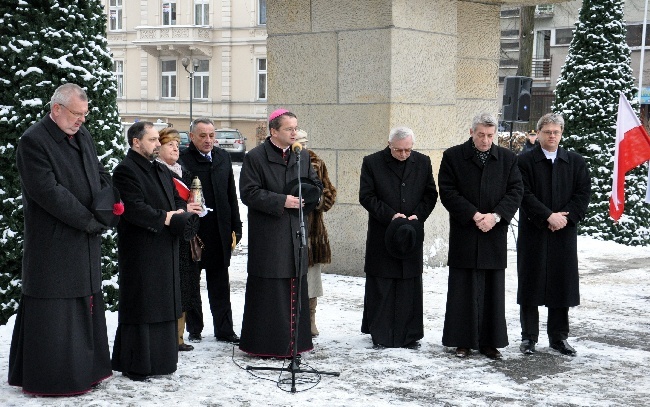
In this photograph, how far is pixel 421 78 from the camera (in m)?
11.2

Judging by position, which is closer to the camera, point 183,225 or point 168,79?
point 183,225

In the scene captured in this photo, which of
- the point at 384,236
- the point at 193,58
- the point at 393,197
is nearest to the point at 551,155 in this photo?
the point at 393,197

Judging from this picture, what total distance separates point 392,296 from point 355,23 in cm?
435

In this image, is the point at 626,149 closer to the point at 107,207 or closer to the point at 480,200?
the point at 480,200

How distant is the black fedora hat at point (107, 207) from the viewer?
235 inches

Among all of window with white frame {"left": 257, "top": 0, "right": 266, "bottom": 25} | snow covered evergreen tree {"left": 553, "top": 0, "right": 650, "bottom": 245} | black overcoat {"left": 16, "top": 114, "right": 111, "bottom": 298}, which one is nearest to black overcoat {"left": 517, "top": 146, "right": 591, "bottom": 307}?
black overcoat {"left": 16, "top": 114, "right": 111, "bottom": 298}

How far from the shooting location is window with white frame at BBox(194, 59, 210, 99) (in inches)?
1857

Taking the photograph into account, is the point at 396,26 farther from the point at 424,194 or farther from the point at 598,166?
the point at 598,166

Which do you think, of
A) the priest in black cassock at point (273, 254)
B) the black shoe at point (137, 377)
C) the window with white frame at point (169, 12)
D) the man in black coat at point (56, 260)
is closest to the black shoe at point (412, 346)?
the priest in black cassock at point (273, 254)

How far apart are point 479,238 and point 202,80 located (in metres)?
41.1

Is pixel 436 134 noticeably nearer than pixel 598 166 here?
Yes

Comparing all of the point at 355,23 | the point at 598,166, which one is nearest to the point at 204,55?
the point at 598,166

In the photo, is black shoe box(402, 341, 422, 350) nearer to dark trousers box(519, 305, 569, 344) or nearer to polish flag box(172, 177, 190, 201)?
dark trousers box(519, 305, 569, 344)

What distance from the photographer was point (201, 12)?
47062mm
